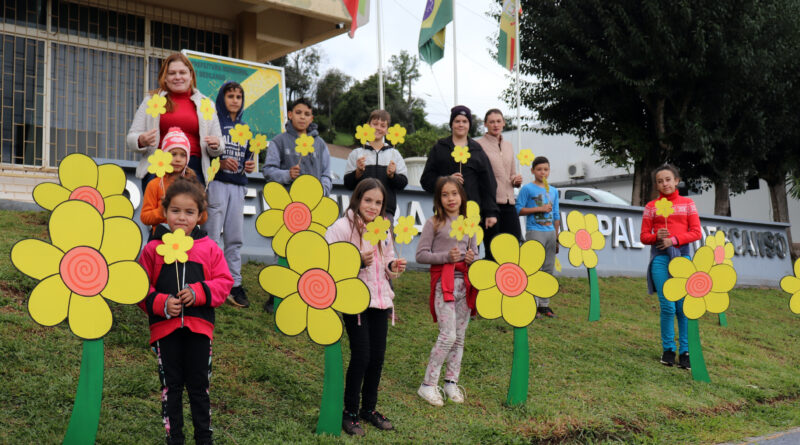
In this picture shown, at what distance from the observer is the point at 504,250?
495cm

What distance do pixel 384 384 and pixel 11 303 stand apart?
2.73 m

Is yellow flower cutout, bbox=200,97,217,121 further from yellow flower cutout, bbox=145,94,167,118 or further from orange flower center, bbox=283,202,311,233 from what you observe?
orange flower center, bbox=283,202,311,233

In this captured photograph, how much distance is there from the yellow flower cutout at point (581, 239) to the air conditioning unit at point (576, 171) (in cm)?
2660

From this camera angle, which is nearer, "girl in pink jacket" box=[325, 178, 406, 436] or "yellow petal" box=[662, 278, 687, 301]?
"girl in pink jacket" box=[325, 178, 406, 436]

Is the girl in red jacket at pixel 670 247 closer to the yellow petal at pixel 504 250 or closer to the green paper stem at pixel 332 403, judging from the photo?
the yellow petal at pixel 504 250

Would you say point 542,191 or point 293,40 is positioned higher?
point 293,40

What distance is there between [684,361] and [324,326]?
13.1ft

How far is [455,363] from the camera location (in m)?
4.93

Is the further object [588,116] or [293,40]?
[588,116]

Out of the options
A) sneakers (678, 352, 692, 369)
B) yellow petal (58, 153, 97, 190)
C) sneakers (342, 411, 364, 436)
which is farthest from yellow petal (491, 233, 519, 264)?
yellow petal (58, 153, 97, 190)

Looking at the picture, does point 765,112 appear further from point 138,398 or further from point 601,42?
point 138,398

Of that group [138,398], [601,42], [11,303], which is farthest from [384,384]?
[601,42]

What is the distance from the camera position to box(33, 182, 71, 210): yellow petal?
4.23 meters

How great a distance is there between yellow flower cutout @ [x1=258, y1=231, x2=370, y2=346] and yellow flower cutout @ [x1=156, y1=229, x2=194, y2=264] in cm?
71
